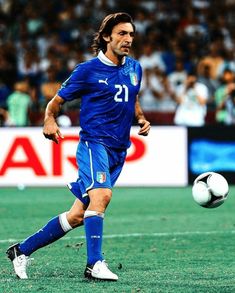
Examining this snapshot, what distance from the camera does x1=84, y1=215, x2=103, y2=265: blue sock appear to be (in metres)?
7.49

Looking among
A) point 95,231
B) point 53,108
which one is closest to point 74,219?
point 95,231

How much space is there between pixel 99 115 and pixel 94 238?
951 mm

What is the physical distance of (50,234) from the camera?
7.81 m

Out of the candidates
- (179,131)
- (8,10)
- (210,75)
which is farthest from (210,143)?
(8,10)

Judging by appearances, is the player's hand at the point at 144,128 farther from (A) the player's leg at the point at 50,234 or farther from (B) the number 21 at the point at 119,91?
(A) the player's leg at the point at 50,234

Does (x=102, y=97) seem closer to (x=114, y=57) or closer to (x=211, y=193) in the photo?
(x=114, y=57)

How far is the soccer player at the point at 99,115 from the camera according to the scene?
25.2 ft

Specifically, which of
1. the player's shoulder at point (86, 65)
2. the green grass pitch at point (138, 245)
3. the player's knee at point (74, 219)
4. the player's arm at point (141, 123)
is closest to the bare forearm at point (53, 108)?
the player's shoulder at point (86, 65)

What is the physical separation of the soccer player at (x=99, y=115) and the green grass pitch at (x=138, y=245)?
16.3 inches

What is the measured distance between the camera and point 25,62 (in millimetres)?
21625

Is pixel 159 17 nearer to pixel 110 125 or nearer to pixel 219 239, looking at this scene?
pixel 219 239

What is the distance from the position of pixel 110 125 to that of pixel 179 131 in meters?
9.69

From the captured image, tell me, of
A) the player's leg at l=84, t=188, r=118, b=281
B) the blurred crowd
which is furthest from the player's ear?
the blurred crowd

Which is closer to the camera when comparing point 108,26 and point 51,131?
point 51,131
